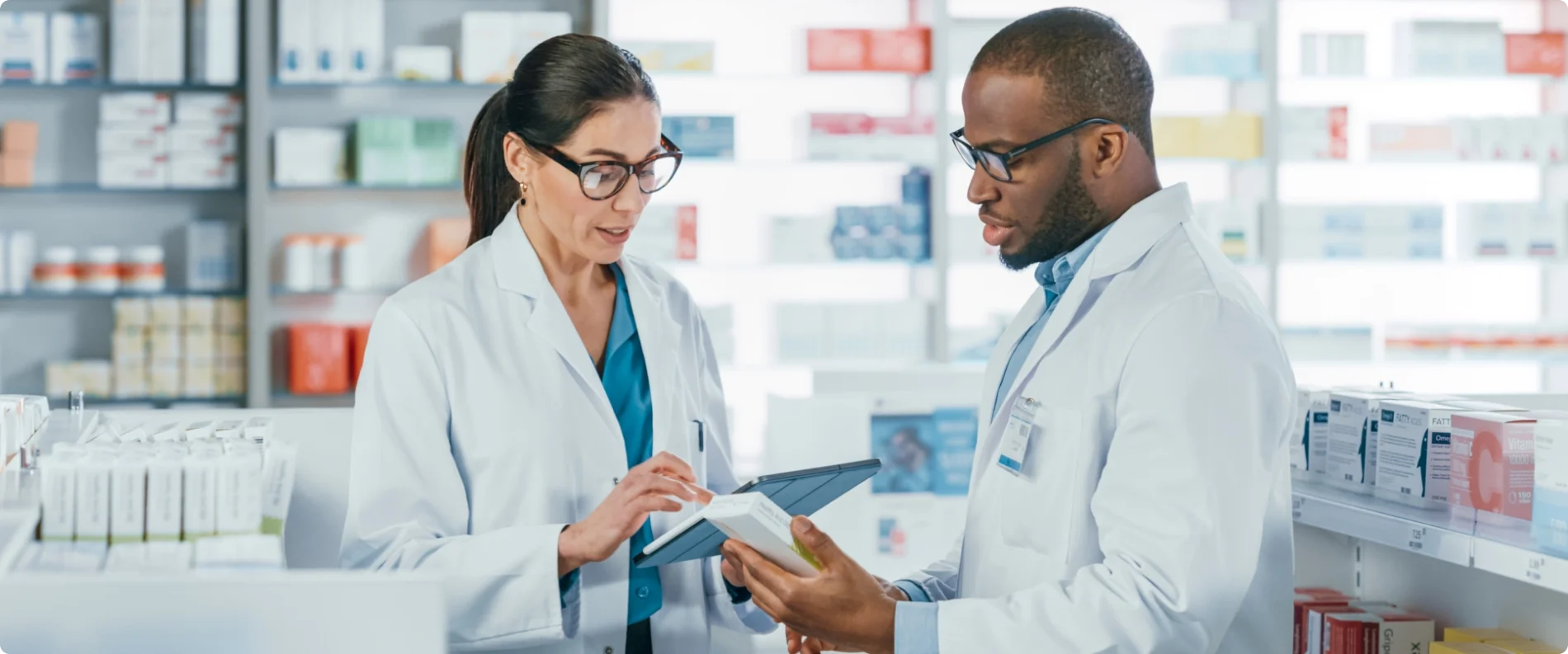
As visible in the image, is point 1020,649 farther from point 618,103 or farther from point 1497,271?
point 1497,271

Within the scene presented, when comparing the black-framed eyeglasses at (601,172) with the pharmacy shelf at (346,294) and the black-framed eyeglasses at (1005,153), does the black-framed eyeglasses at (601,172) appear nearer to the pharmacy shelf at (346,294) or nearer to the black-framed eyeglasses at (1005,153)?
the black-framed eyeglasses at (1005,153)

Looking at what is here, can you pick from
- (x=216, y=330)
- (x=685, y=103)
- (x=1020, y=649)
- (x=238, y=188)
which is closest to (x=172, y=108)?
(x=238, y=188)

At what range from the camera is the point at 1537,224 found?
5715 millimetres

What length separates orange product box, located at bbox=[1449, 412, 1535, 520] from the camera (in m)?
1.88

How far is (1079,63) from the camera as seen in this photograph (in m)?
1.69

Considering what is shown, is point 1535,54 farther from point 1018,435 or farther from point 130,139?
point 130,139

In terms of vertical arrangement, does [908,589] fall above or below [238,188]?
below

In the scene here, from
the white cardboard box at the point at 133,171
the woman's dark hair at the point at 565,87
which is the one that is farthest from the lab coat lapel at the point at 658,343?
the white cardboard box at the point at 133,171

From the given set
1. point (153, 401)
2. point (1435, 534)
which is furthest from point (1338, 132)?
point (153, 401)

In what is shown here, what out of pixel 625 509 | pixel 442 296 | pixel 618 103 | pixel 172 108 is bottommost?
pixel 625 509

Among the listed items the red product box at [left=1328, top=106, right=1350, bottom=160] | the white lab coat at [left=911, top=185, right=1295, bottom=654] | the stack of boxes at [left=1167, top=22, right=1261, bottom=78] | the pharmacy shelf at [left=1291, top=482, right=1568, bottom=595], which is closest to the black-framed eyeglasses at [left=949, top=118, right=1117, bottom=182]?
the white lab coat at [left=911, top=185, right=1295, bottom=654]

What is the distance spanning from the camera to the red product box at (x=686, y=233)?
5.32m

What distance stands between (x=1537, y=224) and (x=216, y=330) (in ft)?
18.5

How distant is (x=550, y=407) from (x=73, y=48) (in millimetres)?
4288
